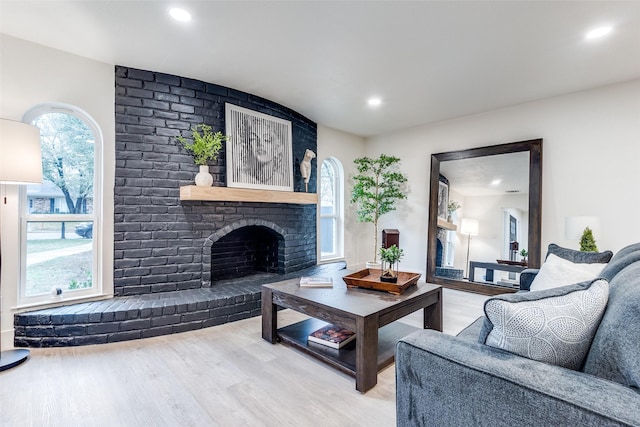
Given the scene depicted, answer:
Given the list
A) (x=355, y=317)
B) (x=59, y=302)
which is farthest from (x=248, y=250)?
(x=355, y=317)

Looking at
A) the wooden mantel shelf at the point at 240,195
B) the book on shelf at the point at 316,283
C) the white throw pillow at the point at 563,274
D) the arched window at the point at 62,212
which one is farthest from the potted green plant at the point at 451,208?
the arched window at the point at 62,212

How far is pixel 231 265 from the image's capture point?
161 inches

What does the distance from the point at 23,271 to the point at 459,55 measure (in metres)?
4.32

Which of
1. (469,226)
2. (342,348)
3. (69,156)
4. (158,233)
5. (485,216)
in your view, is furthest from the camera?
(469,226)

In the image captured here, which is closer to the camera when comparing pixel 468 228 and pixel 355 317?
pixel 355 317

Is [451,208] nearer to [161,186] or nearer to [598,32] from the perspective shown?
[598,32]

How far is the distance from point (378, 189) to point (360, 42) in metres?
3.04

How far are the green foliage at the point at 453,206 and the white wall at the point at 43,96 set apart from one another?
4.41 m

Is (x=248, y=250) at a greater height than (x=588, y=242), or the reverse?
(x=588, y=242)

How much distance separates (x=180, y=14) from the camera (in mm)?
2244

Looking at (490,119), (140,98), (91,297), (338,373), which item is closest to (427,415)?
(338,373)

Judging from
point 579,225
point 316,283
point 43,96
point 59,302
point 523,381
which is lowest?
point 59,302

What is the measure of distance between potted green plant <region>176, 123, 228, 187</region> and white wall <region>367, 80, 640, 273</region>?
3500mm

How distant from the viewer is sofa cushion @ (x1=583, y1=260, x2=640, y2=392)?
80 cm
